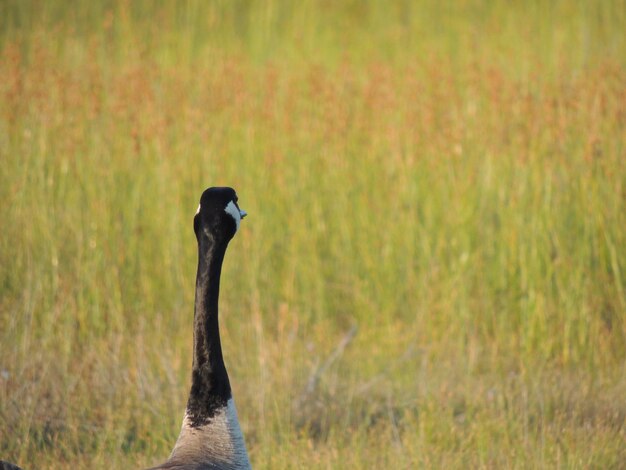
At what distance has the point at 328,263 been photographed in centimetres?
612

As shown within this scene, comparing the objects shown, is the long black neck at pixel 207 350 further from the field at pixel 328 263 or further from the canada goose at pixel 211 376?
the field at pixel 328 263

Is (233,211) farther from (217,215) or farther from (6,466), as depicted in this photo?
(6,466)

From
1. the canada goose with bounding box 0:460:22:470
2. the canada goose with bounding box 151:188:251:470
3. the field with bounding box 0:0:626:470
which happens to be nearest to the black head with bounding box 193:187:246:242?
the canada goose with bounding box 151:188:251:470

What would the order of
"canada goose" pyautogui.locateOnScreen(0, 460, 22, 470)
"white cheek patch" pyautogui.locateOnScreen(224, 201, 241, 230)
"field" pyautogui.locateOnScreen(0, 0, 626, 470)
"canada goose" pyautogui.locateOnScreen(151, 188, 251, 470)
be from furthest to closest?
"field" pyautogui.locateOnScreen(0, 0, 626, 470), "white cheek patch" pyautogui.locateOnScreen(224, 201, 241, 230), "canada goose" pyautogui.locateOnScreen(151, 188, 251, 470), "canada goose" pyautogui.locateOnScreen(0, 460, 22, 470)

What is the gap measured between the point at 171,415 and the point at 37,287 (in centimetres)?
129

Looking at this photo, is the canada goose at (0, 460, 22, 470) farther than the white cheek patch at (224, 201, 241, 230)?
No

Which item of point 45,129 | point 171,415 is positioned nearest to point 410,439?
point 171,415

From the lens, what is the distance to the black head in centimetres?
301

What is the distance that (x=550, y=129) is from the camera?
5.65 meters

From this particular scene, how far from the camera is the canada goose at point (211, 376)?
291 cm

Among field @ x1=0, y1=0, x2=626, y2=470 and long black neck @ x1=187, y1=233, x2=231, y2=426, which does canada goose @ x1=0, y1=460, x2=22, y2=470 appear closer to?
long black neck @ x1=187, y1=233, x2=231, y2=426

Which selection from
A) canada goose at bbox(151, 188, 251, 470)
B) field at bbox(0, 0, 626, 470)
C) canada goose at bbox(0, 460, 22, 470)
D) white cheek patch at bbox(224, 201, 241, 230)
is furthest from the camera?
field at bbox(0, 0, 626, 470)

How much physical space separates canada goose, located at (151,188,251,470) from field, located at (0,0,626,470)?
2.99 ft

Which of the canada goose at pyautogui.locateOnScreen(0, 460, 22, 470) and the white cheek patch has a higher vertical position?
the white cheek patch
